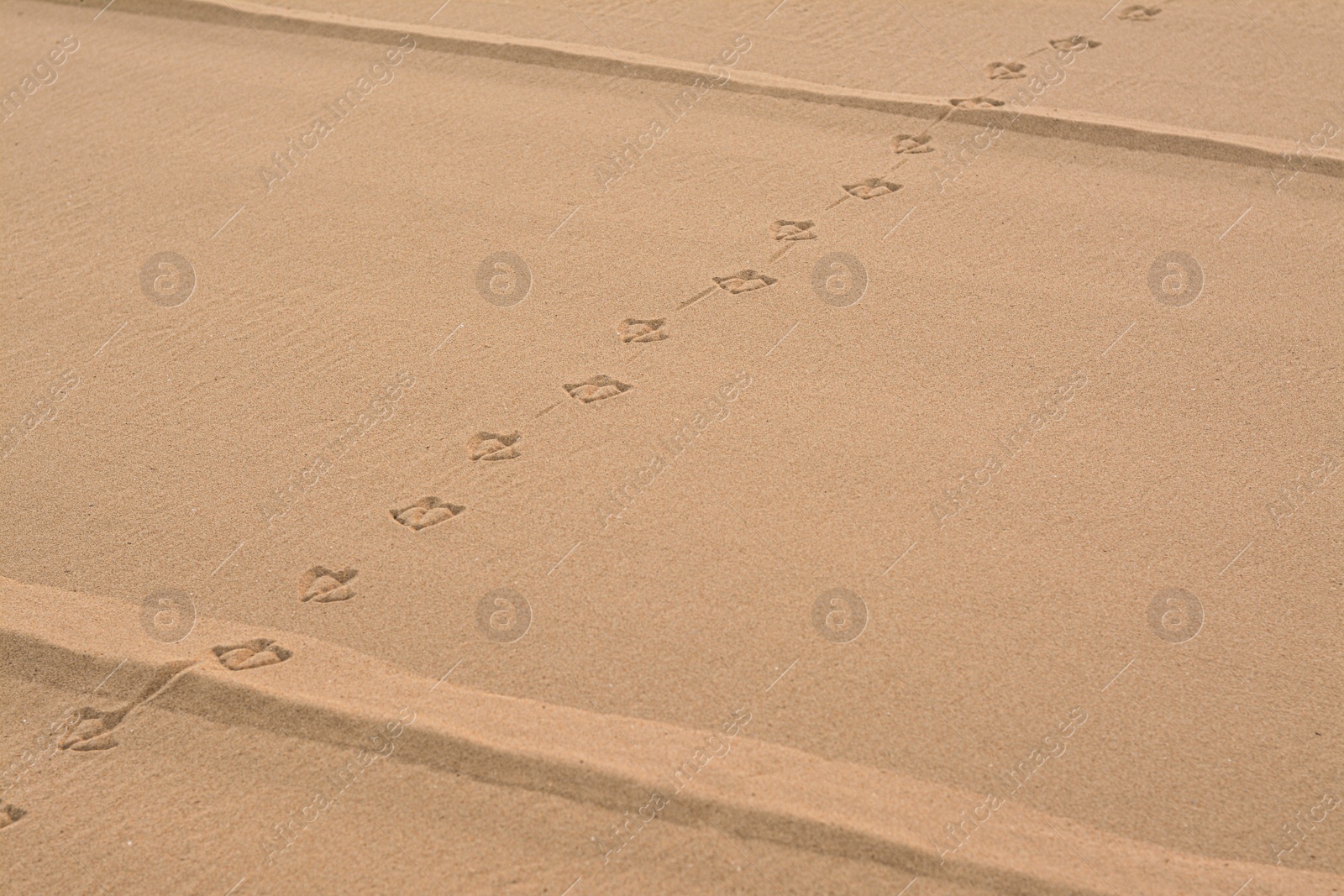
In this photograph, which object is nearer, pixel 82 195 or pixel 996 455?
pixel 996 455

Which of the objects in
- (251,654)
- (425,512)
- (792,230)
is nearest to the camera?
(251,654)

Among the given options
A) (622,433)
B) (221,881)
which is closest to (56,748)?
(221,881)

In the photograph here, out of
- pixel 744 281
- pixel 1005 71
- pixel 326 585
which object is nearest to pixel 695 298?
pixel 744 281

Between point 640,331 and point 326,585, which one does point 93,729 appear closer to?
point 326,585

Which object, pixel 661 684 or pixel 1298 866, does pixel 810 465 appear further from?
pixel 1298 866

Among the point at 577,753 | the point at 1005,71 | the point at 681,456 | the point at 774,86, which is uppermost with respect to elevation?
the point at 774,86

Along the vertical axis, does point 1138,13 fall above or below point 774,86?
below

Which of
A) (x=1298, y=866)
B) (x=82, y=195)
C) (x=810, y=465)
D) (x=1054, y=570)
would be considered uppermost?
(x=82, y=195)

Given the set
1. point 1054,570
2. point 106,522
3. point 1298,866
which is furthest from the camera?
point 106,522
